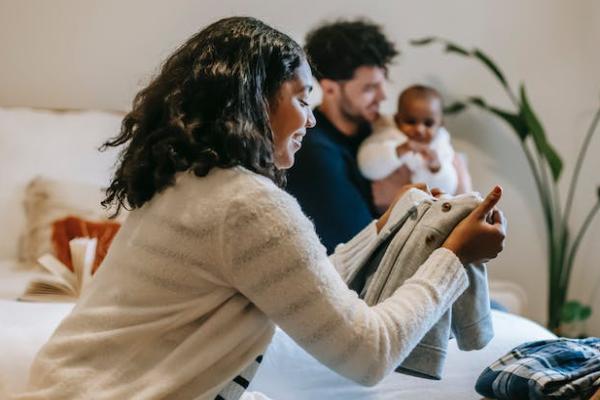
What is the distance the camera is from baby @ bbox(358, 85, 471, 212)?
197 centimetres

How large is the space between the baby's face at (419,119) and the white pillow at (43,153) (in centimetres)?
83

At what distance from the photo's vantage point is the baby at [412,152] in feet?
6.47

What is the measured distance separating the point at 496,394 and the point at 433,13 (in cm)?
176

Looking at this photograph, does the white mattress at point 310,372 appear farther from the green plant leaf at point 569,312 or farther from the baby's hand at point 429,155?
the green plant leaf at point 569,312

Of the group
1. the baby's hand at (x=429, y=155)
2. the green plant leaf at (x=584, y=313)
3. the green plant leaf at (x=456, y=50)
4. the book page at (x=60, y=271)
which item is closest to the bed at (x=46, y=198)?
the book page at (x=60, y=271)

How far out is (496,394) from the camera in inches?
39.4

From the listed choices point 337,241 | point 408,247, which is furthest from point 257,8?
point 408,247

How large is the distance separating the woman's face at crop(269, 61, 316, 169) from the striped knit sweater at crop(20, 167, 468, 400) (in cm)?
12

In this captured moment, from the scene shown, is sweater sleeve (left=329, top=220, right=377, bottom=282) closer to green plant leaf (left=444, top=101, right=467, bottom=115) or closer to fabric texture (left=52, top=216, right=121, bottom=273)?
fabric texture (left=52, top=216, right=121, bottom=273)

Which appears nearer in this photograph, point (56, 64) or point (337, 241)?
point (337, 241)

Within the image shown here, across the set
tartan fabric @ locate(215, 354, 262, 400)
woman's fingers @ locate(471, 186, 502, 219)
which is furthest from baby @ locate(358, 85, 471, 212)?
tartan fabric @ locate(215, 354, 262, 400)

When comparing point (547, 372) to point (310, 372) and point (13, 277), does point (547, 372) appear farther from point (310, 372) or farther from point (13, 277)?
point (13, 277)

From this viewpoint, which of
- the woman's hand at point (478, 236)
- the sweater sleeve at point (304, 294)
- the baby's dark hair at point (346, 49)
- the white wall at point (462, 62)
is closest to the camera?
the sweater sleeve at point (304, 294)

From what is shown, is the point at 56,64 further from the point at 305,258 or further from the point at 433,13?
the point at 305,258
